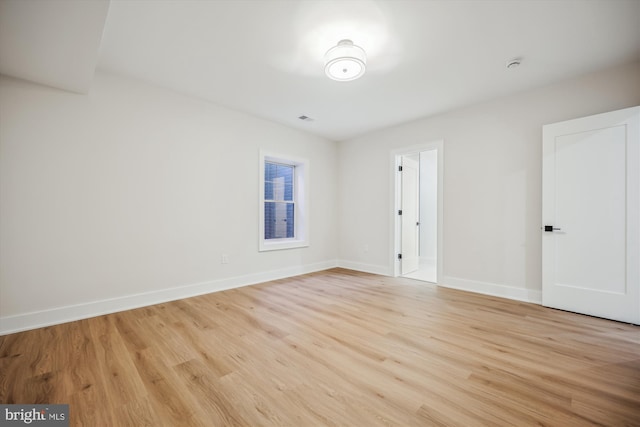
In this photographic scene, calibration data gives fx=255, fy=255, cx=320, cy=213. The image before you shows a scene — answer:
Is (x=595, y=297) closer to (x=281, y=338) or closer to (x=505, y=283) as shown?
(x=505, y=283)

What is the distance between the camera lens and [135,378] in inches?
66.4

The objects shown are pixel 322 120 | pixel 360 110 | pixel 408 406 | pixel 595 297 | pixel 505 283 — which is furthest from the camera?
pixel 322 120

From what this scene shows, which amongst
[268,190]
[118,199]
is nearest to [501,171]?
[268,190]

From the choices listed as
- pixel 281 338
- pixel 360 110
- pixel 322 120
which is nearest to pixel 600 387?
pixel 281 338

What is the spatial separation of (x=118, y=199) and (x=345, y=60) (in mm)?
2904

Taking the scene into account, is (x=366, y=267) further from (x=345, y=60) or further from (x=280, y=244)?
(x=345, y=60)

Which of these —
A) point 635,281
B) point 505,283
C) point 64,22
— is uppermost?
point 64,22

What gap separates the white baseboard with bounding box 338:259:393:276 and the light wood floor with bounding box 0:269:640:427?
1766 millimetres

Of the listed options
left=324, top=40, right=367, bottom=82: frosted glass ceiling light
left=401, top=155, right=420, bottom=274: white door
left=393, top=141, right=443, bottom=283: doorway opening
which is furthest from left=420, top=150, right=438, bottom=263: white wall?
left=324, top=40, right=367, bottom=82: frosted glass ceiling light

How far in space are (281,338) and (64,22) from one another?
9.54 feet

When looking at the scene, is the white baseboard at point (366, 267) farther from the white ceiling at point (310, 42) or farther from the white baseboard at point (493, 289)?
the white ceiling at point (310, 42)

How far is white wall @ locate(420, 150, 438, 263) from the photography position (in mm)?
6223

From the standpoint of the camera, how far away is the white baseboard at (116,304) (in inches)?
94.2

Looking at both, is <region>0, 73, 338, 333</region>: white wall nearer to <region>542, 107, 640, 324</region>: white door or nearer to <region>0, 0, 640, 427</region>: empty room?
<region>0, 0, 640, 427</region>: empty room
